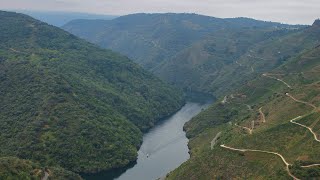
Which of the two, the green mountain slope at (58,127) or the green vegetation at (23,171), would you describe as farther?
the green mountain slope at (58,127)

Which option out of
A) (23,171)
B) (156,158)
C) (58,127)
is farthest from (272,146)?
(58,127)

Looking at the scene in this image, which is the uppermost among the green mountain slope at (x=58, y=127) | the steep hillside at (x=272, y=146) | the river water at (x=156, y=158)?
the steep hillside at (x=272, y=146)

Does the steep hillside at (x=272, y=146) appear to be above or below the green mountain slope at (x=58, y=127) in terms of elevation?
above

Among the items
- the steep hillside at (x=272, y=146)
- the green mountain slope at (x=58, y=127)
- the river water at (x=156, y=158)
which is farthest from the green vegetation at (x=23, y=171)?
the steep hillside at (x=272, y=146)

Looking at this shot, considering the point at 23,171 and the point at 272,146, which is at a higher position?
the point at 272,146

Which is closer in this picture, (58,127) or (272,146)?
(272,146)

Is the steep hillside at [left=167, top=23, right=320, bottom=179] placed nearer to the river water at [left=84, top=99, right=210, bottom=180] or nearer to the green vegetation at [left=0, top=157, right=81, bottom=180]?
the river water at [left=84, top=99, right=210, bottom=180]

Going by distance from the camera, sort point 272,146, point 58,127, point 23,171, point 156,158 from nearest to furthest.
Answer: point 272,146 → point 23,171 → point 58,127 → point 156,158

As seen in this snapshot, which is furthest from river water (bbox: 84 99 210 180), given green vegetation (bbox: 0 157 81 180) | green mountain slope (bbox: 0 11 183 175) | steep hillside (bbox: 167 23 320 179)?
green vegetation (bbox: 0 157 81 180)

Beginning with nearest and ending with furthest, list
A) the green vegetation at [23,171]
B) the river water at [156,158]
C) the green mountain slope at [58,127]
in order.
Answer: the green vegetation at [23,171] < the river water at [156,158] < the green mountain slope at [58,127]

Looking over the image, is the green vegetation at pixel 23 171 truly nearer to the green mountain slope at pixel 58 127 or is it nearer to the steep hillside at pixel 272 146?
the green mountain slope at pixel 58 127

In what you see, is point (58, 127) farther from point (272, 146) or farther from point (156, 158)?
point (272, 146)
